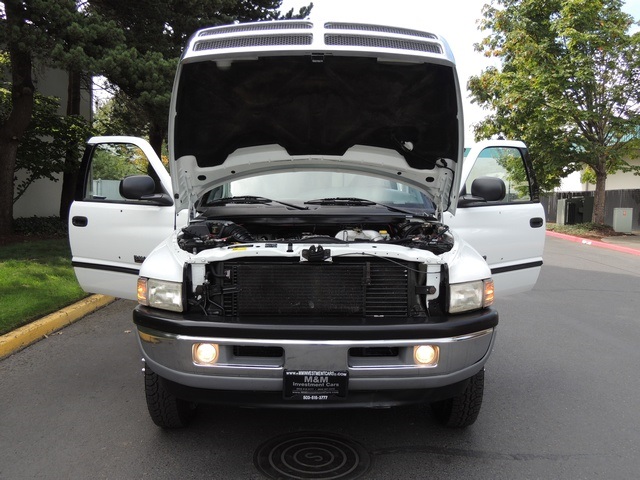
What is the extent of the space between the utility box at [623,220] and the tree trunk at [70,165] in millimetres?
18111

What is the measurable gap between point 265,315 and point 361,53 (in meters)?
1.61

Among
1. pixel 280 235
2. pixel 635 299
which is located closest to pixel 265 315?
pixel 280 235

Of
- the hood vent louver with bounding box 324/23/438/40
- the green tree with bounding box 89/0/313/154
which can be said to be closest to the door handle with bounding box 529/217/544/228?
the hood vent louver with bounding box 324/23/438/40

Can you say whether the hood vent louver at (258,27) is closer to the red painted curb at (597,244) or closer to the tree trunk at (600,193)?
the red painted curb at (597,244)

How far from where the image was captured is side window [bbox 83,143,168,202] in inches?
208

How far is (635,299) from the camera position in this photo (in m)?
7.84

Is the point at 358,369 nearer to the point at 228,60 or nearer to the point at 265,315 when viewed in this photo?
the point at 265,315

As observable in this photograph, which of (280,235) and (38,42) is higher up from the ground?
(38,42)

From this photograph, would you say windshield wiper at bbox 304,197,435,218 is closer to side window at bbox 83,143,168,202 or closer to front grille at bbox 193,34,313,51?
front grille at bbox 193,34,313,51

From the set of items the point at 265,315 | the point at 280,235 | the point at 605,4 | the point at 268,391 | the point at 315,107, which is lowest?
the point at 268,391

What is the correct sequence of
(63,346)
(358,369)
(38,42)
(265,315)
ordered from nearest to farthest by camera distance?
1. (358,369)
2. (265,315)
3. (63,346)
4. (38,42)

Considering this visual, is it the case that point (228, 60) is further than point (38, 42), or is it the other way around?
point (38, 42)

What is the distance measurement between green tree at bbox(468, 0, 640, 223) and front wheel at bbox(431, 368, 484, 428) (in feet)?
54.4

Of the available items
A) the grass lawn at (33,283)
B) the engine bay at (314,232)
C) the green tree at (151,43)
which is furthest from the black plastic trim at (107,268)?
the green tree at (151,43)
